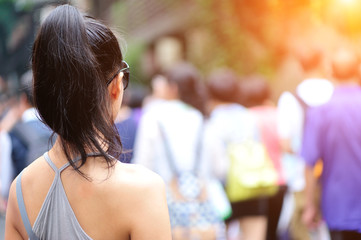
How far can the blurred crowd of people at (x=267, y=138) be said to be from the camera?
4637 millimetres

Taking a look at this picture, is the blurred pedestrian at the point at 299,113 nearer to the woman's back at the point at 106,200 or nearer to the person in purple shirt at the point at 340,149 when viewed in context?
the person in purple shirt at the point at 340,149

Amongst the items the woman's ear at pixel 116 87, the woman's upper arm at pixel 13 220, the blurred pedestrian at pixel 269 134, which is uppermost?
the woman's ear at pixel 116 87

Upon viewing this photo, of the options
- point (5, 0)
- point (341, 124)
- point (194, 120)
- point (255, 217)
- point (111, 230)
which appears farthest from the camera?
point (5, 0)

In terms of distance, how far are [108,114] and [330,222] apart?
3.14m

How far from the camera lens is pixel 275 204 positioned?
6.23m

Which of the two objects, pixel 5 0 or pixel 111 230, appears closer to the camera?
pixel 111 230

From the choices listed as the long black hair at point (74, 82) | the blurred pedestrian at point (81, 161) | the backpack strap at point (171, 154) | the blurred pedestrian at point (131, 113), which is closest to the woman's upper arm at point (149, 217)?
the blurred pedestrian at point (81, 161)

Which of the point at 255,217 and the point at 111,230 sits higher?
the point at 111,230

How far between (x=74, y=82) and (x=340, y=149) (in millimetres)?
3155

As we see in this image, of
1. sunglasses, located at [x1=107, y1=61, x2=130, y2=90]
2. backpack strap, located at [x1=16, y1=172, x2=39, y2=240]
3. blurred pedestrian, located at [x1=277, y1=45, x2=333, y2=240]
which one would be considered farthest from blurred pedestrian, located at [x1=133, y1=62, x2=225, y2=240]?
backpack strap, located at [x1=16, y1=172, x2=39, y2=240]

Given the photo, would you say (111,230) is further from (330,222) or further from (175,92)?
(175,92)

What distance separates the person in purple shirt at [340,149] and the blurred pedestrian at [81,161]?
297 cm

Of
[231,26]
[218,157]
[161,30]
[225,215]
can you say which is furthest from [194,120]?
[161,30]

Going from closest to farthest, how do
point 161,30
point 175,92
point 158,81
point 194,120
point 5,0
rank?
point 194,120, point 175,92, point 158,81, point 5,0, point 161,30
